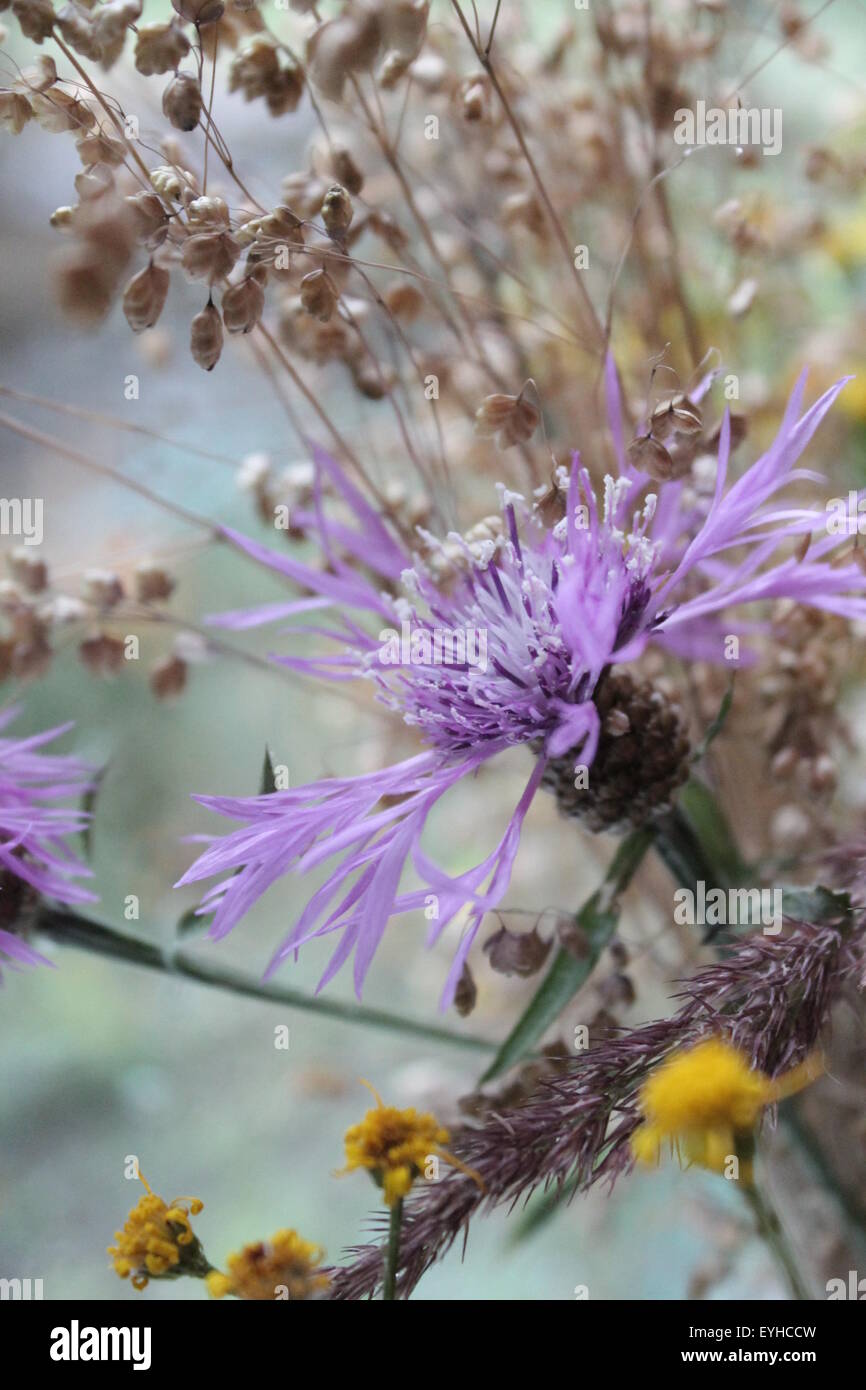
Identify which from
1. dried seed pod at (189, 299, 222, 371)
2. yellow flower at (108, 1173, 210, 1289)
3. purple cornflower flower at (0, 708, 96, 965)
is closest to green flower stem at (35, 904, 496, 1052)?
purple cornflower flower at (0, 708, 96, 965)

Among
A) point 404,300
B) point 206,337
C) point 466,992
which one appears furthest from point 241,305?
point 466,992

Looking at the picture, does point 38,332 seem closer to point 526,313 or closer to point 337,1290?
point 526,313

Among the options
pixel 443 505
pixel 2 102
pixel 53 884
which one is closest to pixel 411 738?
pixel 443 505

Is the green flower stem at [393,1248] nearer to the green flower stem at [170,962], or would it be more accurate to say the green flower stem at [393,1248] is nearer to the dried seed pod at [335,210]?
the green flower stem at [170,962]

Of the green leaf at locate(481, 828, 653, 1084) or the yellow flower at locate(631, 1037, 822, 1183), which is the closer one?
the yellow flower at locate(631, 1037, 822, 1183)

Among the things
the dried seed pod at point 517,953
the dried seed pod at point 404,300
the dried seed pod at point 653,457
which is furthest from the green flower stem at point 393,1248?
the dried seed pod at point 404,300

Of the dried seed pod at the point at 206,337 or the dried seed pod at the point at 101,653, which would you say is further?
the dried seed pod at the point at 101,653

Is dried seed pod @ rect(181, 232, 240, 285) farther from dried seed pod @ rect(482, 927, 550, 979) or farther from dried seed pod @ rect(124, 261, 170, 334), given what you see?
dried seed pod @ rect(482, 927, 550, 979)
